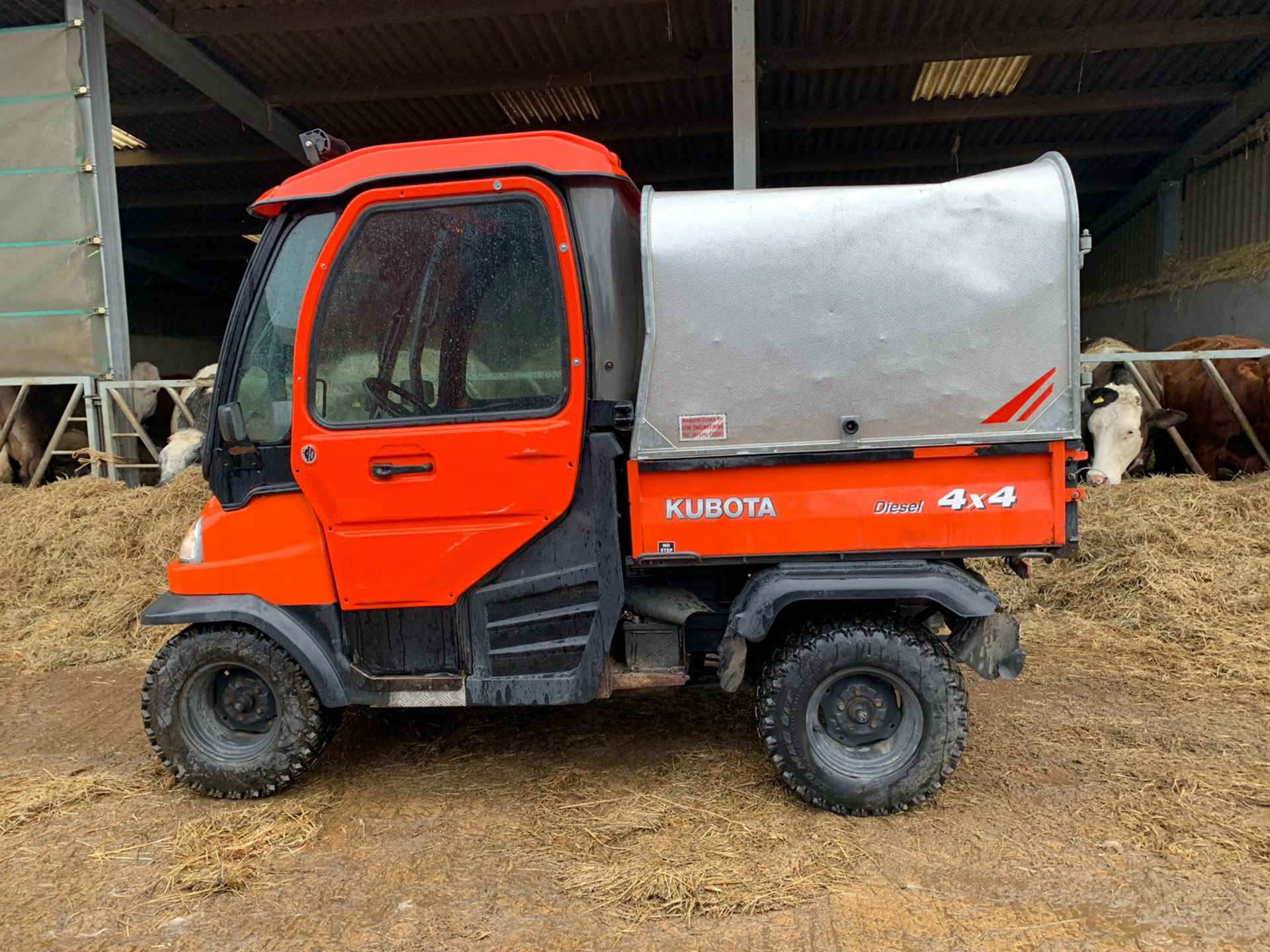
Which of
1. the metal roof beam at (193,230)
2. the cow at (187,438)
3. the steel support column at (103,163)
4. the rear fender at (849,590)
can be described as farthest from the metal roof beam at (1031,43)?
the metal roof beam at (193,230)

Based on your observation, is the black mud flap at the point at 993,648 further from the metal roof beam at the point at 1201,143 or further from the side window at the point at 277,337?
the metal roof beam at the point at 1201,143

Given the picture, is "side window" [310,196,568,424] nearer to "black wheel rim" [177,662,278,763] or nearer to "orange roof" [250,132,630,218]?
"orange roof" [250,132,630,218]

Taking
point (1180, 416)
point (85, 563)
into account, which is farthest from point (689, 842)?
point (1180, 416)

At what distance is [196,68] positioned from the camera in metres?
8.56

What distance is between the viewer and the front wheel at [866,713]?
290cm

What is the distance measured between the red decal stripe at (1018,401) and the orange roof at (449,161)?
1.54 meters

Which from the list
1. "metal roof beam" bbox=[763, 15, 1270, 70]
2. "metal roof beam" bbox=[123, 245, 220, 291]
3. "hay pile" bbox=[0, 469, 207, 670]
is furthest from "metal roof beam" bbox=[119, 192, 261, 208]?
"metal roof beam" bbox=[763, 15, 1270, 70]

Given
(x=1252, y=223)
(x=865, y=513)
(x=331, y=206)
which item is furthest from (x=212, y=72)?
(x=1252, y=223)

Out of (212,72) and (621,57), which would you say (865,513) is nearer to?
(621,57)

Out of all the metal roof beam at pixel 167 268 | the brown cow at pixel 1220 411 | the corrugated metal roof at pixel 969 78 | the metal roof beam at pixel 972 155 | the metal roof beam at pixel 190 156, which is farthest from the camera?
the metal roof beam at pixel 167 268

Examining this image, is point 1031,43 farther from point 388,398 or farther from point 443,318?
point 388,398

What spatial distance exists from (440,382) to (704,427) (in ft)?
3.03

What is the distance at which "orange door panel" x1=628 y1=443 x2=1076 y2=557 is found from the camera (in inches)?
111

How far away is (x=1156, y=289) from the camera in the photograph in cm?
1180
